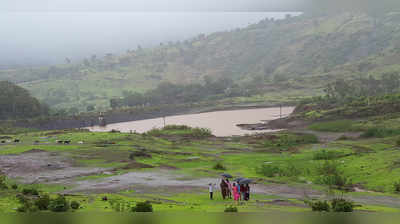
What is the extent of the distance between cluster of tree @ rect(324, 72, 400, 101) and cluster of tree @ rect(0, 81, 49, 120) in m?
85.0

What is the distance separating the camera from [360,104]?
395 feet

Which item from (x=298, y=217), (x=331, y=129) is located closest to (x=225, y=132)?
(x=331, y=129)

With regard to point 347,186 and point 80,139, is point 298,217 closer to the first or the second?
point 347,186

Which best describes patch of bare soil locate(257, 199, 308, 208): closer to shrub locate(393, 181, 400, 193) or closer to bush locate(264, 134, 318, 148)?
shrub locate(393, 181, 400, 193)

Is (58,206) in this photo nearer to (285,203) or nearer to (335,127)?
(285,203)

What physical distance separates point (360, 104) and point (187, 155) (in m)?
66.2

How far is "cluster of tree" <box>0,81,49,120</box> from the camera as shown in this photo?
140 m

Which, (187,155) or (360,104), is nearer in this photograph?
(187,155)

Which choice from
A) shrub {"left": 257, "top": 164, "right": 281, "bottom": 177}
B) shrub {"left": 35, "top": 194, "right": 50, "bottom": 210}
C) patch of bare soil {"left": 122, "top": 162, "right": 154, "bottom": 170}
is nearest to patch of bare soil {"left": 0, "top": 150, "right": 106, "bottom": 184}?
patch of bare soil {"left": 122, "top": 162, "right": 154, "bottom": 170}

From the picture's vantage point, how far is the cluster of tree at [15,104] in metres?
140

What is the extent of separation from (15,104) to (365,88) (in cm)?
11410

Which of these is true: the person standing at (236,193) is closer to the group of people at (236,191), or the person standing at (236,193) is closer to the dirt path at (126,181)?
the group of people at (236,191)

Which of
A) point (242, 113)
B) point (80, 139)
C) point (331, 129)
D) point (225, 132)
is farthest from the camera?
point (242, 113)

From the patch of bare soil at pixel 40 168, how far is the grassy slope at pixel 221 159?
7.23ft
